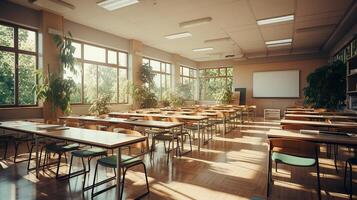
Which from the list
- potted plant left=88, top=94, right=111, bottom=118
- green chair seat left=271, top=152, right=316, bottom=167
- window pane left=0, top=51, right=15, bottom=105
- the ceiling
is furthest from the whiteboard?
window pane left=0, top=51, right=15, bottom=105

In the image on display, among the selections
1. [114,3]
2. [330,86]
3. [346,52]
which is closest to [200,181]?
[114,3]

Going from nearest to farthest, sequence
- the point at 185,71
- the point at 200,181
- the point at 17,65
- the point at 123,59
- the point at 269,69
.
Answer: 1. the point at 200,181
2. the point at 17,65
3. the point at 123,59
4. the point at 269,69
5. the point at 185,71

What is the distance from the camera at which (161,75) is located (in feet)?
37.2

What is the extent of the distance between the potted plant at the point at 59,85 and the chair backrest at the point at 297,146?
5.19 m

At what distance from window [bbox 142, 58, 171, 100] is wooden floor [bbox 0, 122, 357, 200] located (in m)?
7.03

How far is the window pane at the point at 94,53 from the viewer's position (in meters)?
7.42

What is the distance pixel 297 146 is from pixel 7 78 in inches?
262

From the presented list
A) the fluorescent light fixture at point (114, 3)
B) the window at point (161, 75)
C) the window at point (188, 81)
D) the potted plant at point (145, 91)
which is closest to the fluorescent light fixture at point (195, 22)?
the fluorescent light fixture at point (114, 3)

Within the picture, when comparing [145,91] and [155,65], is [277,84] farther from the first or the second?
[145,91]

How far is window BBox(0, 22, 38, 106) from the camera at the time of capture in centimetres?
540

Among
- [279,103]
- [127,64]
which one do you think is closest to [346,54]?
[279,103]

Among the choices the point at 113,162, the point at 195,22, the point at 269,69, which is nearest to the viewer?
the point at 113,162

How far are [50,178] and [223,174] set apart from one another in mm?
2579

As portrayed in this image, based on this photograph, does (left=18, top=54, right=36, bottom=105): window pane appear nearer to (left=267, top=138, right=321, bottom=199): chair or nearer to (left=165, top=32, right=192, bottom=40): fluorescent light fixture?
(left=165, top=32, right=192, bottom=40): fluorescent light fixture
